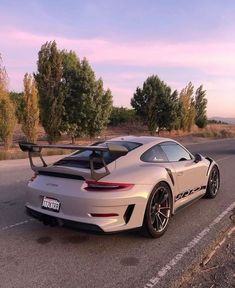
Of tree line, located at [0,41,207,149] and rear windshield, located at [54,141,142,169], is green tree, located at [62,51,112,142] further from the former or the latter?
rear windshield, located at [54,141,142,169]

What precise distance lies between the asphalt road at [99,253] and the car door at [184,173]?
1.31 feet

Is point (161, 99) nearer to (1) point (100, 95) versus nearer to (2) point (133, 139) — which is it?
(1) point (100, 95)

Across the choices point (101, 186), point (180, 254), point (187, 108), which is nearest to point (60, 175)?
point (101, 186)

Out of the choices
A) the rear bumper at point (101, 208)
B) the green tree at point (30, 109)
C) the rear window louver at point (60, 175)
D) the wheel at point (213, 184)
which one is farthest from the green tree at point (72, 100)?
the rear bumper at point (101, 208)

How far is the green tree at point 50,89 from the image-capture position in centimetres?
2655

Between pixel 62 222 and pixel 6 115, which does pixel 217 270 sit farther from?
pixel 6 115

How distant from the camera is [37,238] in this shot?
18.0 feet

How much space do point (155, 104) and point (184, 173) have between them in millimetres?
33430

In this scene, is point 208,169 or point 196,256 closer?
point 196,256

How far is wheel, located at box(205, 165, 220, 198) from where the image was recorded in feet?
26.0

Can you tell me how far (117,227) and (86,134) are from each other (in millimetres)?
25124

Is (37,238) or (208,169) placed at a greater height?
(208,169)

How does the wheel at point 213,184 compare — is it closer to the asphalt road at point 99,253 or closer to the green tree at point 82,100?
the asphalt road at point 99,253

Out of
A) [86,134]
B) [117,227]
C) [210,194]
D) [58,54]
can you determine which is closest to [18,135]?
[86,134]
